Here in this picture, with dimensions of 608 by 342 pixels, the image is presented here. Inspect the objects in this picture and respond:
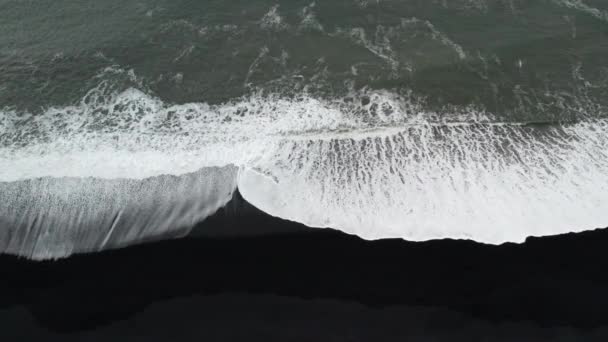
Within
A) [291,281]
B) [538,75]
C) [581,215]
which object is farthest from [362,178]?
[538,75]

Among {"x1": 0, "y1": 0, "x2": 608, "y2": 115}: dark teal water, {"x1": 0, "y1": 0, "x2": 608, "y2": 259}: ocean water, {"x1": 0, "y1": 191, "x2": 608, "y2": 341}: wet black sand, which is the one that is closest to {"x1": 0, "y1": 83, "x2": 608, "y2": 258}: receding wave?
{"x1": 0, "y1": 0, "x2": 608, "y2": 259}: ocean water

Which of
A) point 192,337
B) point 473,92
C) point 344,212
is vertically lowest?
point 192,337

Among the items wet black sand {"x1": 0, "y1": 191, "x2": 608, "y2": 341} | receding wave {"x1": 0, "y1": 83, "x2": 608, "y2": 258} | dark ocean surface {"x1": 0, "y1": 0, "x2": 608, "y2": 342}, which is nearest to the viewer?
wet black sand {"x1": 0, "y1": 191, "x2": 608, "y2": 341}

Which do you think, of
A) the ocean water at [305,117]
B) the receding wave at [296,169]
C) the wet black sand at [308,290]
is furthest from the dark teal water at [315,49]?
the wet black sand at [308,290]

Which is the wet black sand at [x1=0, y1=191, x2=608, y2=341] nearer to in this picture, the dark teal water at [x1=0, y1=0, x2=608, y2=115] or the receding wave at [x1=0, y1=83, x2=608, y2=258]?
the receding wave at [x1=0, y1=83, x2=608, y2=258]

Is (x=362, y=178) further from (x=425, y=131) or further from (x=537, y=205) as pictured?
(x=537, y=205)

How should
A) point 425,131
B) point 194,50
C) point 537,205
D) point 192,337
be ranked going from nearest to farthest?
point 192,337, point 537,205, point 425,131, point 194,50

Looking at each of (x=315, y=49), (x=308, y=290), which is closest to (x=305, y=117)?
(x=315, y=49)

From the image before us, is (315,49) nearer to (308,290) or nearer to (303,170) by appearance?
(303,170)
